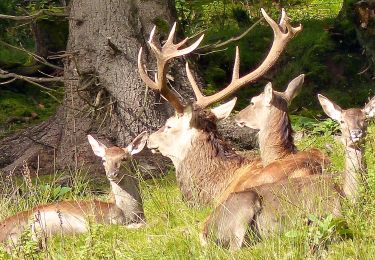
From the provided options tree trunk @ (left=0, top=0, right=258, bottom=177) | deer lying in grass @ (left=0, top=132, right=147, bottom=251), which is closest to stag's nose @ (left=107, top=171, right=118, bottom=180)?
deer lying in grass @ (left=0, top=132, right=147, bottom=251)

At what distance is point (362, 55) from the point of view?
1532cm

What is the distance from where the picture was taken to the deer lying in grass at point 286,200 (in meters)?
6.82

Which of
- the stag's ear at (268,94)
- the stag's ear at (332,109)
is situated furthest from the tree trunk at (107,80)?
the stag's ear at (332,109)

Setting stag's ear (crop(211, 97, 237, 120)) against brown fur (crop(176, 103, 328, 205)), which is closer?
brown fur (crop(176, 103, 328, 205))

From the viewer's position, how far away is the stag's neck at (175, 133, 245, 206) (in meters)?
9.26

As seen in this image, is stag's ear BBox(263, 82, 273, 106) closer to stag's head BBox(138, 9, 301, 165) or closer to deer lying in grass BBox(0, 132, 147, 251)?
stag's head BBox(138, 9, 301, 165)

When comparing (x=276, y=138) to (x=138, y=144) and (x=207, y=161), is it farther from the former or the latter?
(x=138, y=144)

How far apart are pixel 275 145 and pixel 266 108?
0.40 m

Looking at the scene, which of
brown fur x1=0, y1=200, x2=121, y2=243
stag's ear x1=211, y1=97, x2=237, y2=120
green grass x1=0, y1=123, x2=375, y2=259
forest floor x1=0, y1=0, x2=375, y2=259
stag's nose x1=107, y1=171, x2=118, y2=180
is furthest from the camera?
stag's ear x1=211, y1=97, x2=237, y2=120

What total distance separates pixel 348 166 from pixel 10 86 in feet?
32.6

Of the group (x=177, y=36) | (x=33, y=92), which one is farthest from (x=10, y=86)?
(x=177, y=36)

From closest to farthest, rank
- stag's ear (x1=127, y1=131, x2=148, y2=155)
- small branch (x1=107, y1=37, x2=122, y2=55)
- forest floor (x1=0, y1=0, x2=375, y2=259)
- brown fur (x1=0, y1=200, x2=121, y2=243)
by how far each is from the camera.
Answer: forest floor (x1=0, y1=0, x2=375, y2=259) < brown fur (x1=0, y1=200, x2=121, y2=243) < stag's ear (x1=127, y1=131, x2=148, y2=155) < small branch (x1=107, y1=37, x2=122, y2=55)

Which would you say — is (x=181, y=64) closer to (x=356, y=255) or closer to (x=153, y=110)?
(x=153, y=110)

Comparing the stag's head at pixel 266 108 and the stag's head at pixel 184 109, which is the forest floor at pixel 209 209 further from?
the stag's head at pixel 266 108
